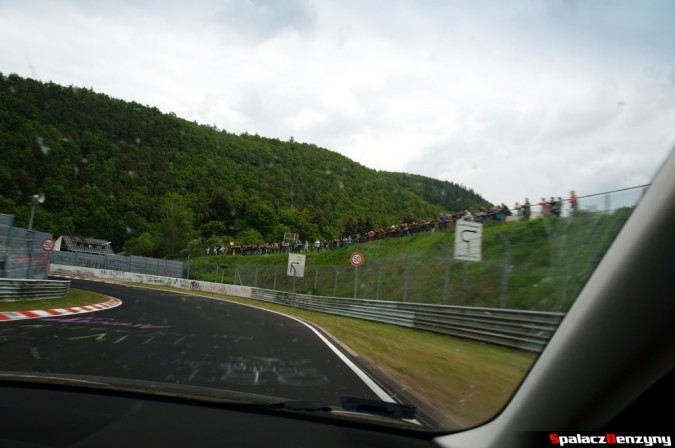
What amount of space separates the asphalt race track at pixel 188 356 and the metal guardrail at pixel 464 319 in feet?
7.72

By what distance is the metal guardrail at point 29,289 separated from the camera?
16.6 meters

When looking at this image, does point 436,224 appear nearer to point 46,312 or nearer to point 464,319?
point 464,319

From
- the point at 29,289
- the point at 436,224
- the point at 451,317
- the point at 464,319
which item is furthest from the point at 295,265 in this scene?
the point at 464,319

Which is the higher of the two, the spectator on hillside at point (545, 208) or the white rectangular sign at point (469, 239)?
the white rectangular sign at point (469, 239)

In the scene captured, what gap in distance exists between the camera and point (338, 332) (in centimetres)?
1533

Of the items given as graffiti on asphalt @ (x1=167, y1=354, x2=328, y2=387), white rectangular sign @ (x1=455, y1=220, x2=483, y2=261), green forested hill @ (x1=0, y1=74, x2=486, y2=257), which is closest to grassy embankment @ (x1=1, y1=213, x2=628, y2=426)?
white rectangular sign @ (x1=455, y1=220, x2=483, y2=261)

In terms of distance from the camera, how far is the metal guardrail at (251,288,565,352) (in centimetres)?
266

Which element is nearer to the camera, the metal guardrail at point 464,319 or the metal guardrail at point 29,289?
the metal guardrail at point 464,319

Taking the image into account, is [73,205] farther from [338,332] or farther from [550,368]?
[550,368]

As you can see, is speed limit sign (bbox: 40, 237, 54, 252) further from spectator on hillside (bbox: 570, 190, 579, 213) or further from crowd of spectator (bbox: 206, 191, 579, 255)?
spectator on hillside (bbox: 570, 190, 579, 213)

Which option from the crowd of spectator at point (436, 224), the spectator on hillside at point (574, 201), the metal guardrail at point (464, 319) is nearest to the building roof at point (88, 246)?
the crowd of spectator at point (436, 224)

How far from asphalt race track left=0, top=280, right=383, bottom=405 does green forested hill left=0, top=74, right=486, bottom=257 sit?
303 cm

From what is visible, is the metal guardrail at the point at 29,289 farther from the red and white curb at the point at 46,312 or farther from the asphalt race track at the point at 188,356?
the asphalt race track at the point at 188,356

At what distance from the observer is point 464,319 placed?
12891 mm
